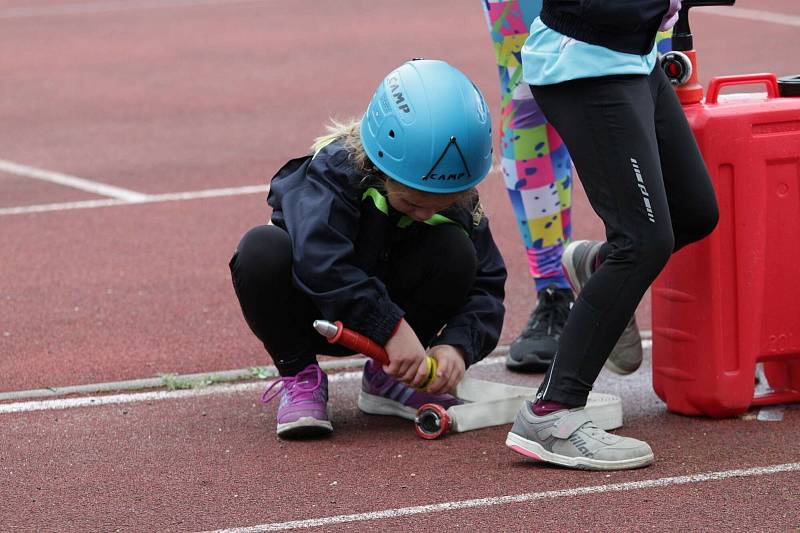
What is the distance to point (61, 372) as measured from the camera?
4.87 meters

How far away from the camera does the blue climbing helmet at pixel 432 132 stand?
3750mm

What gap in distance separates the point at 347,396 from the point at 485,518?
1.31 m

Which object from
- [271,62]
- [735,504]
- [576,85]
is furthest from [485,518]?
[271,62]

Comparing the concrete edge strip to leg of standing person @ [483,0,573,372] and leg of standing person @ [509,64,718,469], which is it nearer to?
leg of standing person @ [483,0,573,372]

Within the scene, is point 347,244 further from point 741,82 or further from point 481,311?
point 741,82

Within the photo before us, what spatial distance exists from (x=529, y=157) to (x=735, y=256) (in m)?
1.04

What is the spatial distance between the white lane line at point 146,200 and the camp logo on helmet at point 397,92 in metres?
4.03

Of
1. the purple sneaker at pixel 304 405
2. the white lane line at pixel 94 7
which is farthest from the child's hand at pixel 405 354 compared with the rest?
the white lane line at pixel 94 7

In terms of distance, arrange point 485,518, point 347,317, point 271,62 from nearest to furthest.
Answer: point 485,518
point 347,317
point 271,62

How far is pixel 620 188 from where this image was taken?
3.55 m

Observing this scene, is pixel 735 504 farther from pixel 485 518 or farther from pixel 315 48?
pixel 315 48

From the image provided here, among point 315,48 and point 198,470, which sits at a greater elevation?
point 198,470

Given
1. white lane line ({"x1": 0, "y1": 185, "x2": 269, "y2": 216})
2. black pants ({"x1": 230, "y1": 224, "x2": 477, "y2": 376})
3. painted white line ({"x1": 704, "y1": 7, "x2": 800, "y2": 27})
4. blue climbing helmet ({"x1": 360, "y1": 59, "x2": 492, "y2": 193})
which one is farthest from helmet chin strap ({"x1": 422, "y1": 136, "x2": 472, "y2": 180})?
painted white line ({"x1": 704, "y1": 7, "x2": 800, "y2": 27})

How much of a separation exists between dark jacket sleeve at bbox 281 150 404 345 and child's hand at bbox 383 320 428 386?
1.2 inches
